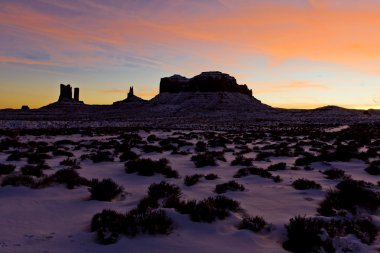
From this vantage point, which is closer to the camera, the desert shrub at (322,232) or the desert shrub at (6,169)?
the desert shrub at (322,232)

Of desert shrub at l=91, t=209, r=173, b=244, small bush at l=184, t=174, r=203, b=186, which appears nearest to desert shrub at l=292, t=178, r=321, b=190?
small bush at l=184, t=174, r=203, b=186

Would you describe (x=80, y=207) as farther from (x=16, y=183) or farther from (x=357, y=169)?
(x=357, y=169)

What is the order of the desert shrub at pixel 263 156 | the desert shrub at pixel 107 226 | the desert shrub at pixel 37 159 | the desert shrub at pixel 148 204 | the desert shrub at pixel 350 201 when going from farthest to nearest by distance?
1. the desert shrub at pixel 263 156
2. the desert shrub at pixel 37 159
3. the desert shrub at pixel 350 201
4. the desert shrub at pixel 148 204
5. the desert shrub at pixel 107 226

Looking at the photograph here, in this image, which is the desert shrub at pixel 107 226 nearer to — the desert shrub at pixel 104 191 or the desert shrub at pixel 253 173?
the desert shrub at pixel 104 191

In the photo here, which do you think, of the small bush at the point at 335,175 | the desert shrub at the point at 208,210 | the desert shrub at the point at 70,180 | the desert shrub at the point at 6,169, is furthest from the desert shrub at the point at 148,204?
the small bush at the point at 335,175

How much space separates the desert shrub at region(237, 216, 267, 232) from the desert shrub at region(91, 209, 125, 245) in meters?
2.03

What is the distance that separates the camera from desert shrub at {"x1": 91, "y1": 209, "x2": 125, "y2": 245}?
5.51 metres

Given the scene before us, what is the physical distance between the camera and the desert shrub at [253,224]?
6.26m

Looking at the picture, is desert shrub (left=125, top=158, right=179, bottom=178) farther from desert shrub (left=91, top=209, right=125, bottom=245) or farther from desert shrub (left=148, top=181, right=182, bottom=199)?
desert shrub (left=91, top=209, right=125, bottom=245)

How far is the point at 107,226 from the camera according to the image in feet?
19.3

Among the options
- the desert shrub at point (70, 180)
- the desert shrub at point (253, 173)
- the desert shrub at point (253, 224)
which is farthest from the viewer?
the desert shrub at point (253, 173)

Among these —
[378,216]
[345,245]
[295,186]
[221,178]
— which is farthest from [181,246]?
[221,178]

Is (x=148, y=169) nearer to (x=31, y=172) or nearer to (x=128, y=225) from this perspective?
(x=31, y=172)

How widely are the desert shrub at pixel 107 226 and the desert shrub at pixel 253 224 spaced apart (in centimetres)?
203
